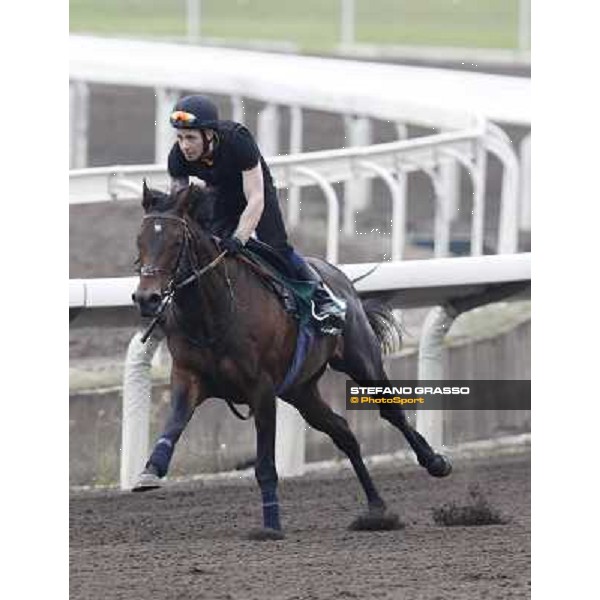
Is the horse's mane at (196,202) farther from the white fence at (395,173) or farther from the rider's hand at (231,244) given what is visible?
the white fence at (395,173)

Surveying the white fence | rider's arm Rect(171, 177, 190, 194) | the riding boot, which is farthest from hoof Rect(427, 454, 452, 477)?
the white fence

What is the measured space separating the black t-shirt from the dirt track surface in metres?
1.16

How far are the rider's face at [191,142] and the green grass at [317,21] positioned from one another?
65.7 feet

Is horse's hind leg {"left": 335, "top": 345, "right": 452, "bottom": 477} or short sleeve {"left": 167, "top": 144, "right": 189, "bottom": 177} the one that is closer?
short sleeve {"left": 167, "top": 144, "right": 189, "bottom": 177}

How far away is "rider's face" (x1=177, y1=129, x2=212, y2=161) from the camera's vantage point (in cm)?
838

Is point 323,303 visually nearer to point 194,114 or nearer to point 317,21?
point 194,114

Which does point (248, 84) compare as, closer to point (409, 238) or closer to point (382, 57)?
point (409, 238)

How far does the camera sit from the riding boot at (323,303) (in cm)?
890

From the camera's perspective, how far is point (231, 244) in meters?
8.47

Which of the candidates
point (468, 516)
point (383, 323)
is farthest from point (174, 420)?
point (383, 323)

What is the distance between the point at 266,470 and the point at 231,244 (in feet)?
2.58

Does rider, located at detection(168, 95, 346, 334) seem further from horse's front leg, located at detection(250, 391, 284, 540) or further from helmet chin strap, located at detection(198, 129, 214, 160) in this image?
horse's front leg, located at detection(250, 391, 284, 540)
